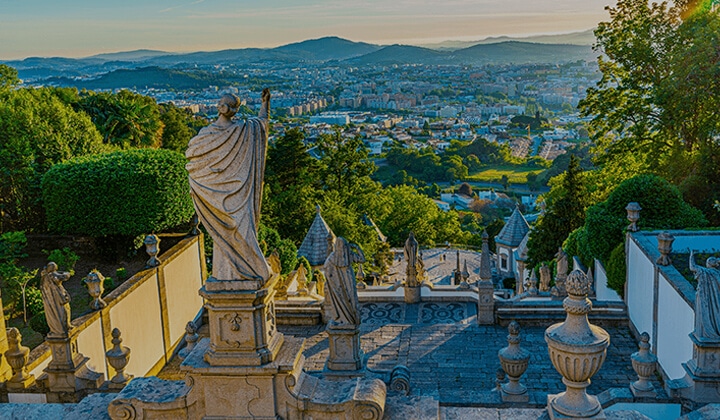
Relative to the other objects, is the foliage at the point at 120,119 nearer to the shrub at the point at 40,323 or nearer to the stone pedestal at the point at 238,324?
the shrub at the point at 40,323

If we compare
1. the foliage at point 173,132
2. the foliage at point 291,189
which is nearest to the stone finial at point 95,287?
the foliage at point 291,189

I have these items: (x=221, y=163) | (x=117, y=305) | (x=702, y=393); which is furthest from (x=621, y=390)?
(x=117, y=305)

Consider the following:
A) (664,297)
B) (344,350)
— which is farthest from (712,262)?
(344,350)

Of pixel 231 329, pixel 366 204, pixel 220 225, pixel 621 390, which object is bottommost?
pixel 366 204

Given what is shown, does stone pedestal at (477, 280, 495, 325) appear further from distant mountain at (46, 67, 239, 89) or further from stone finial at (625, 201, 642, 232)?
distant mountain at (46, 67, 239, 89)

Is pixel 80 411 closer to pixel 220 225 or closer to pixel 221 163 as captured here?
pixel 220 225

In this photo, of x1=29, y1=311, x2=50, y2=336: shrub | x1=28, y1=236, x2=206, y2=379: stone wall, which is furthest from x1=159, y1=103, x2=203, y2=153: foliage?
x1=29, y1=311, x2=50, y2=336: shrub

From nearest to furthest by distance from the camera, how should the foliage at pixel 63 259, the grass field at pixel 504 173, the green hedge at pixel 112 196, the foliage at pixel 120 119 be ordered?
the foliage at pixel 63 259 < the green hedge at pixel 112 196 < the foliage at pixel 120 119 < the grass field at pixel 504 173
